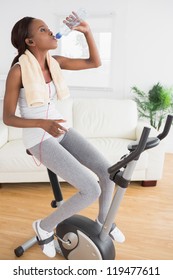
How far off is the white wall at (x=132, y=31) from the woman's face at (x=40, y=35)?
243 centimetres

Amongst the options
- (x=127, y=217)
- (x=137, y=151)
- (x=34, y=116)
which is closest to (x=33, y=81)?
(x=34, y=116)

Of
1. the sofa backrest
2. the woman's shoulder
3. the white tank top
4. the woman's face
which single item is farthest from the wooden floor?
the woman's face

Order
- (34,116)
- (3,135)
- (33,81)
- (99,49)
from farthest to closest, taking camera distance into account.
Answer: (99,49) → (3,135) → (34,116) → (33,81)

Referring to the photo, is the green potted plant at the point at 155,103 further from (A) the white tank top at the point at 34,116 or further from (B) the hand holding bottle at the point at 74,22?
(A) the white tank top at the point at 34,116

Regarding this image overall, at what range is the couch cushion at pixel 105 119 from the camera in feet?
10.1

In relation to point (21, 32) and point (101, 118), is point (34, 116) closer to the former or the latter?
point (21, 32)

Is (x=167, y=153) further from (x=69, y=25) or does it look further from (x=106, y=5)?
(x=69, y=25)

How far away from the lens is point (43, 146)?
5.02 feet

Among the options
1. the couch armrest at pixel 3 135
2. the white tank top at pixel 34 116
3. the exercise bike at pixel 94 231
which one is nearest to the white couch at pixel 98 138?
the couch armrest at pixel 3 135

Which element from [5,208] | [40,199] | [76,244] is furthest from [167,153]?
[76,244]

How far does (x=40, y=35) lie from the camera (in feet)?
4.83

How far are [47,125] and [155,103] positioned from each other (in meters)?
2.40

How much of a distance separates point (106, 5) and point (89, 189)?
2.89 m

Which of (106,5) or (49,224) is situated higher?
(106,5)
